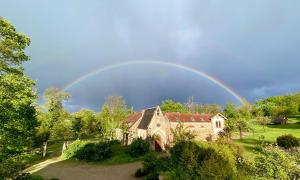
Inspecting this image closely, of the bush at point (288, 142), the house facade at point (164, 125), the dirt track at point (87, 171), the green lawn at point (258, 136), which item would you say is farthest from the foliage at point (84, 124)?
the bush at point (288, 142)

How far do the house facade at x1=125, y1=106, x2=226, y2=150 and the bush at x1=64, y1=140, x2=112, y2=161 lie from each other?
10843 millimetres

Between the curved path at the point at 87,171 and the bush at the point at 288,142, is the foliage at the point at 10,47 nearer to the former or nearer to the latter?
the curved path at the point at 87,171

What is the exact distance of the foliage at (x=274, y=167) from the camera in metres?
13.9

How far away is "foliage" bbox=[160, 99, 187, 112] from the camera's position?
384ft

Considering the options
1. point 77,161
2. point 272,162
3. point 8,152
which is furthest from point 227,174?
point 77,161

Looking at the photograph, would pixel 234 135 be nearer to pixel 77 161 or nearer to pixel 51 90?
pixel 77 161

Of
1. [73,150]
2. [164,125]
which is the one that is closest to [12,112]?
[73,150]

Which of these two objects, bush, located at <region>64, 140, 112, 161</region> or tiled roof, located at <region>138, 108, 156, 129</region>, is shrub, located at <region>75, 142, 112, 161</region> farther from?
tiled roof, located at <region>138, 108, 156, 129</region>

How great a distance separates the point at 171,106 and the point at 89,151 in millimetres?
82259

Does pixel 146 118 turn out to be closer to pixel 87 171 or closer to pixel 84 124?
pixel 87 171

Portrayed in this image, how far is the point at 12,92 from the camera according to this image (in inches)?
727

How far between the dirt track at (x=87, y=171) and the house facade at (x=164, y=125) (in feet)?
47.8

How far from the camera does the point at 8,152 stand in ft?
63.5

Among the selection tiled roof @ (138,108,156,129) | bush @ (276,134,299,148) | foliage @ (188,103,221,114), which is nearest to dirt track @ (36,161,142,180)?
tiled roof @ (138,108,156,129)
